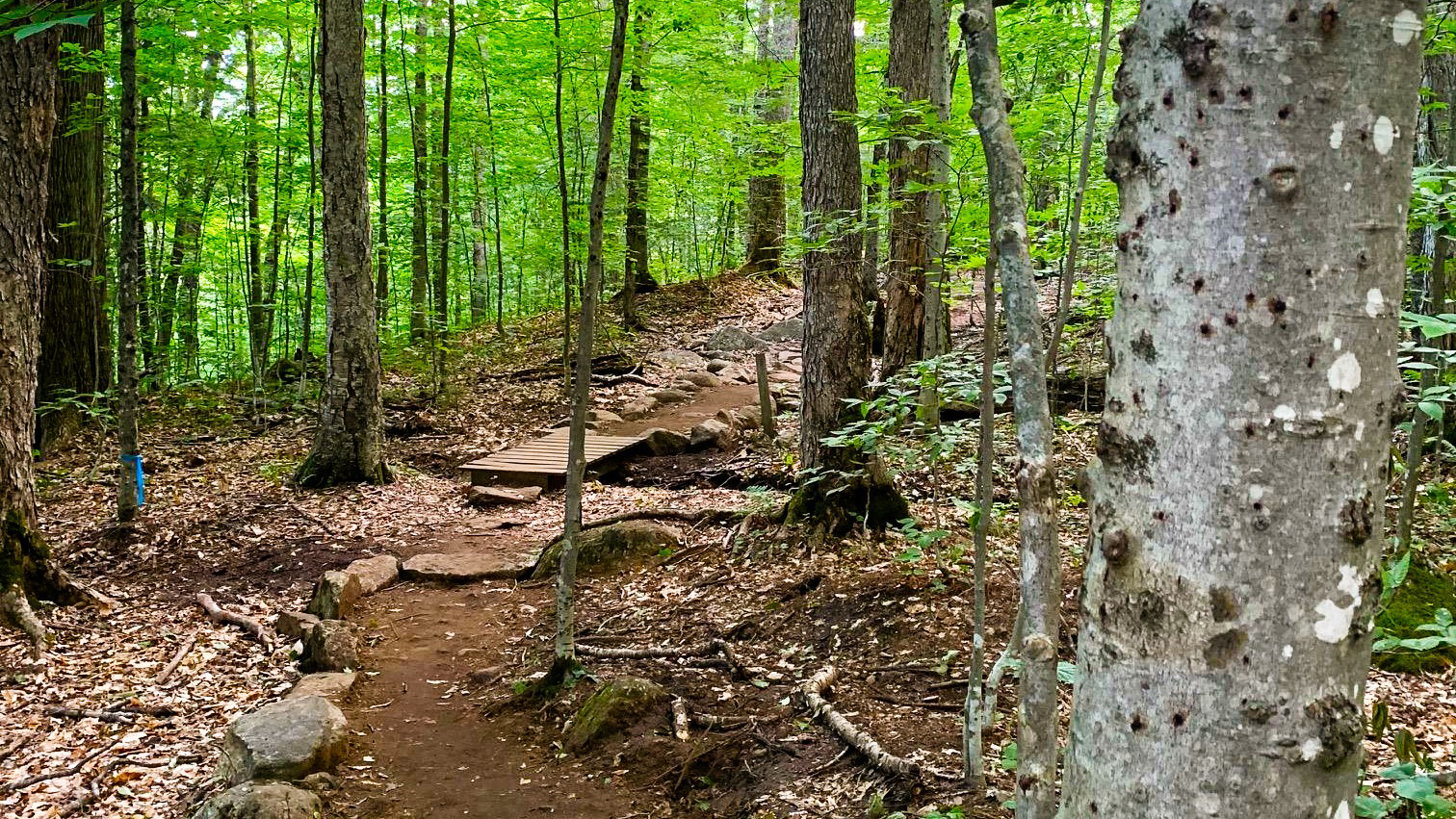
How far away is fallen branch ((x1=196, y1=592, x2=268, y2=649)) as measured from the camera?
17.6ft

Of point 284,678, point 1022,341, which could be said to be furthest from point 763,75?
point 1022,341

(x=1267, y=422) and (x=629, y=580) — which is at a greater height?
(x=1267, y=422)

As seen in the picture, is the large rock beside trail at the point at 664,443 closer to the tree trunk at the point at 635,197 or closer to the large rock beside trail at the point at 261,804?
the tree trunk at the point at 635,197

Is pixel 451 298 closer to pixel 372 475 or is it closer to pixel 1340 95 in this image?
pixel 372 475

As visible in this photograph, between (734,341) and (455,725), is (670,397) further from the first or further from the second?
(455,725)

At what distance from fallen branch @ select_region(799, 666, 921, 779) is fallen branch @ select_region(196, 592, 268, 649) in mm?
3356

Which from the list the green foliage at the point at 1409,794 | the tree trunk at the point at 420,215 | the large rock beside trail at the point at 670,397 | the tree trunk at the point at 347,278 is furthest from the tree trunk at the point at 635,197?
the green foliage at the point at 1409,794

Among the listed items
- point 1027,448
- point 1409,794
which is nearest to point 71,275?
point 1027,448

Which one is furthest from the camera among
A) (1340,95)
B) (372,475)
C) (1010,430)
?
(372,475)

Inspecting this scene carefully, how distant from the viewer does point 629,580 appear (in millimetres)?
6086

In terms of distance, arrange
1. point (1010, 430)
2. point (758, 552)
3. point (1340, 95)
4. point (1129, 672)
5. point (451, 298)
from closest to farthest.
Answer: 1. point (1340, 95)
2. point (1129, 672)
3. point (758, 552)
4. point (1010, 430)
5. point (451, 298)

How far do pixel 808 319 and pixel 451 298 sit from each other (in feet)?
51.9

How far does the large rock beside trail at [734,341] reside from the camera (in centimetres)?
1454

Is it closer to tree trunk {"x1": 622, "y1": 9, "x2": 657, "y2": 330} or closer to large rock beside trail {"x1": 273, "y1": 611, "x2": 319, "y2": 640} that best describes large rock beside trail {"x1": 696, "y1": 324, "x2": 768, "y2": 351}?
tree trunk {"x1": 622, "y1": 9, "x2": 657, "y2": 330}
